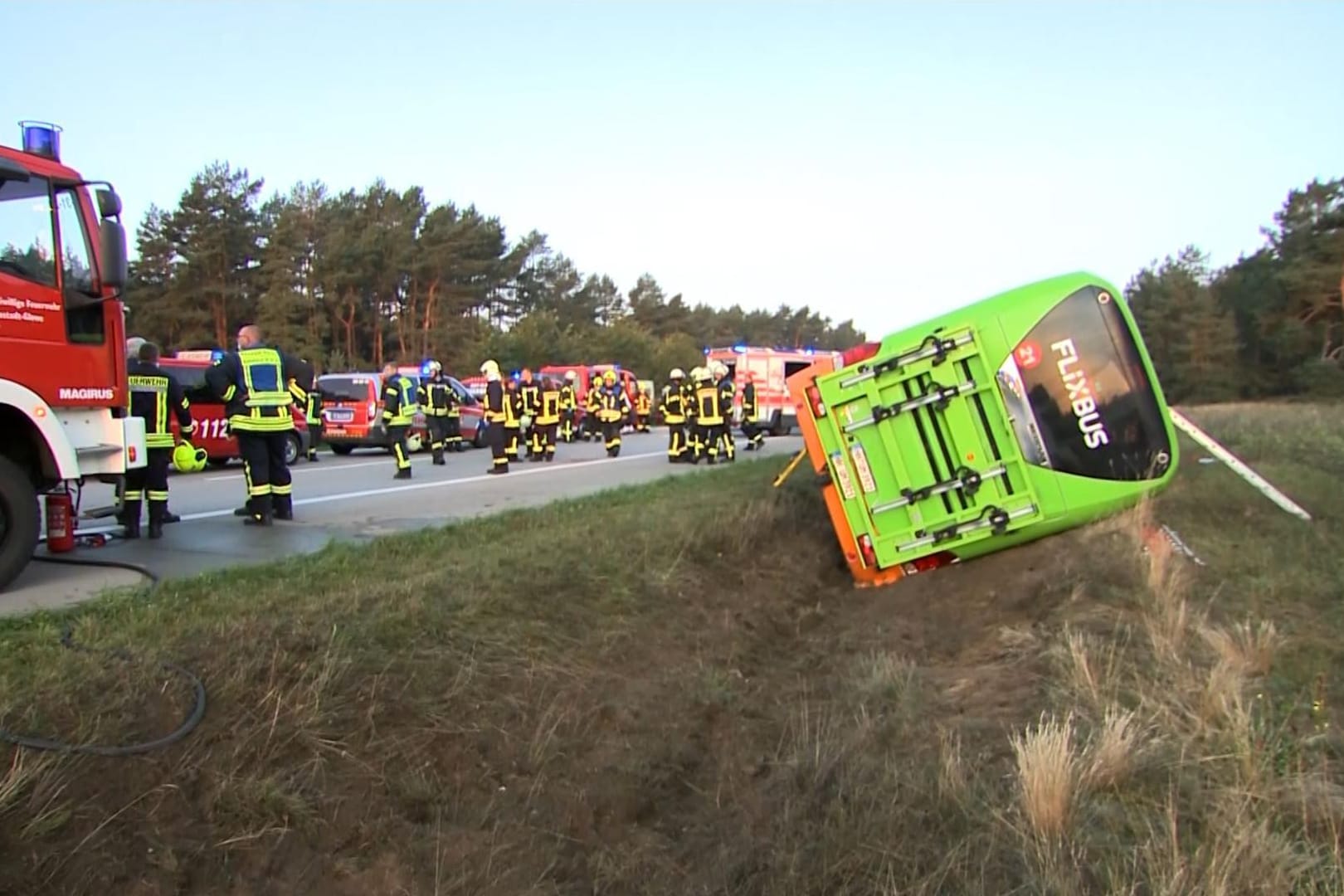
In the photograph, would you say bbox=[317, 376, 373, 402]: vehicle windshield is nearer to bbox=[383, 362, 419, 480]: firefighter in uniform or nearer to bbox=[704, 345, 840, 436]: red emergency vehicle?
bbox=[383, 362, 419, 480]: firefighter in uniform

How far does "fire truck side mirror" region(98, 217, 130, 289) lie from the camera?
21.6ft

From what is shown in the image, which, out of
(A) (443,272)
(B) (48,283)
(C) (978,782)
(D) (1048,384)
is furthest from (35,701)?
(A) (443,272)

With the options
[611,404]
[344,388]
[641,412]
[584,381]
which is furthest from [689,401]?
[641,412]

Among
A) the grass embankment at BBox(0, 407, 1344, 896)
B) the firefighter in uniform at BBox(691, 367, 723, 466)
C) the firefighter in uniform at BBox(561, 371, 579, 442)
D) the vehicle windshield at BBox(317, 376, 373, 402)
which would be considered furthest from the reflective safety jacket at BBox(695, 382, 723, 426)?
the grass embankment at BBox(0, 407, 1344, 896)

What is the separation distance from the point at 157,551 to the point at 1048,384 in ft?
21.9

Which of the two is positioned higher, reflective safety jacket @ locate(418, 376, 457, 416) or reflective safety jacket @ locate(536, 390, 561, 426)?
reflective safety jacket @ locate(418, 376, 457, 416)

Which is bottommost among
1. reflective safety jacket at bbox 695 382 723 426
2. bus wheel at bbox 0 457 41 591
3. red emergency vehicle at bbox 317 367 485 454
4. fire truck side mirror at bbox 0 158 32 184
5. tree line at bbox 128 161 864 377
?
bus wheel at bbox 0 457 41 591

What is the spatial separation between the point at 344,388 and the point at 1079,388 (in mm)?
17227

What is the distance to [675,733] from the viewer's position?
493 centimetres

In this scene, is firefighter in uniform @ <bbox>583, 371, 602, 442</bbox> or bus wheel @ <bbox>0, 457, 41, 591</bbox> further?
firefighter in uniform @ <bbox>583, 371, 602, 442</bbox>

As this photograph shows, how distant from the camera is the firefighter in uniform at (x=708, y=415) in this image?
55.0ft

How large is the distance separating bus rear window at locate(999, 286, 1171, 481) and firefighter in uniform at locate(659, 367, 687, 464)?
34.7 feet

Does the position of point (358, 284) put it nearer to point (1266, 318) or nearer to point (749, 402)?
point (749, 402)

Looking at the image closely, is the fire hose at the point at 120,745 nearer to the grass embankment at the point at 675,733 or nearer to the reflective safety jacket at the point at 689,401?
the grass embankment at the point at 675,733
